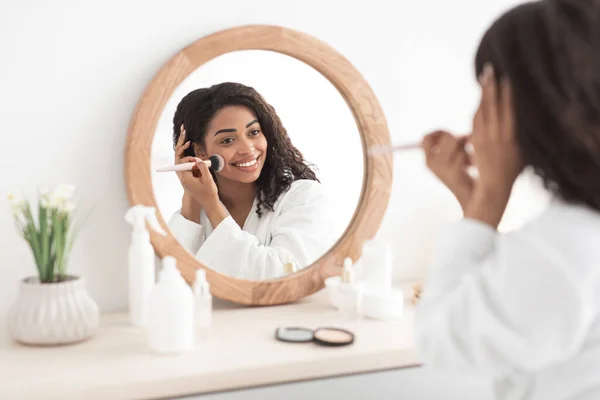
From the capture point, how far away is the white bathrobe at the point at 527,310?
78 centimetres

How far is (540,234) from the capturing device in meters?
0.80

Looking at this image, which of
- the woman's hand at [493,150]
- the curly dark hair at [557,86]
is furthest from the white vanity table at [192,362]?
the curly dark hair at [557,86]

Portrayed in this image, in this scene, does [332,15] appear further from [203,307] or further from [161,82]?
[203,307]

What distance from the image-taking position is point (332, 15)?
150 cm

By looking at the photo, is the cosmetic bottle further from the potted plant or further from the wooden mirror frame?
the potted plant

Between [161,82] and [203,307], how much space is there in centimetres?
44

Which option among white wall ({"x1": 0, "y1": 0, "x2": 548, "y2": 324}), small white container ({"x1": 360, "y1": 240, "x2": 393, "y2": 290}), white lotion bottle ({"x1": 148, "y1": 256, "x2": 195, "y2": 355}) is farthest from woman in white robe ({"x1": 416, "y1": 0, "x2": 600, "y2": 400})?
white wall ({"x1": 0, "y1": 0, "x2": 548, "y2": 324})

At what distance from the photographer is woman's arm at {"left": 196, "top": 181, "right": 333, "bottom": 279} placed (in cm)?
141

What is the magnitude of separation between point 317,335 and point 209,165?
42cm

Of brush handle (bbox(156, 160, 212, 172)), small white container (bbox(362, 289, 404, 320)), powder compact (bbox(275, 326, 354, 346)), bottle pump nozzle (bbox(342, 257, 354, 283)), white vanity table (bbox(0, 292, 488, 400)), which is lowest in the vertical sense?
white vanity table (bbox(0, 292, 488, 400))

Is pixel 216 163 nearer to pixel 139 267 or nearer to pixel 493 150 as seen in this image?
pixel 139 267

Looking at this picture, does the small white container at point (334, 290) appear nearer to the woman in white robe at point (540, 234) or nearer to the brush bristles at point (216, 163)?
the brush bristles at point (216, 163)

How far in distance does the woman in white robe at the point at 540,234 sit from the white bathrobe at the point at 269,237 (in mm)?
576

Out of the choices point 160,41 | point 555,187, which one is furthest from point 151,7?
point 555,187
